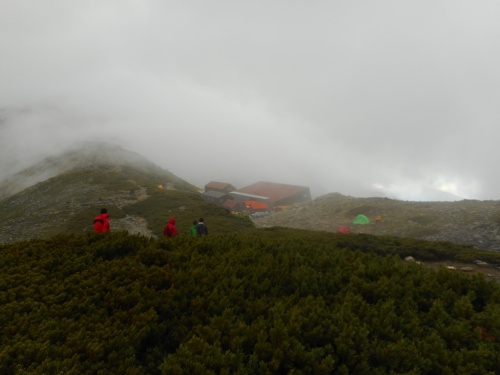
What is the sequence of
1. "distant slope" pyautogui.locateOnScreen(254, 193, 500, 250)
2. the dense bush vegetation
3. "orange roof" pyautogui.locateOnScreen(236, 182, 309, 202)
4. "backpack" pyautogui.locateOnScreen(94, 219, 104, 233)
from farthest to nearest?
"orange roof" pyautogui.locateOnScreen(236, 182, 309, 202) < "distant slope" pyautogui.locateOnScreen(254, 193, 500, 250) < "backpack" pyautogui.locateOnScreen(94, 219, 104, 233) < the dense bush vegetation

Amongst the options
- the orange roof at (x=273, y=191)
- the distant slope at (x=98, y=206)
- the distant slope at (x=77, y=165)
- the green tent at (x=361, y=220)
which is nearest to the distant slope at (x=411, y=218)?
the green tent at (x=361, y=220)

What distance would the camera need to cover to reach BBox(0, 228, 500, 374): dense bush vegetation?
5.73m

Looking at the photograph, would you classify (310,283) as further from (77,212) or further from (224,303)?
(77,212)

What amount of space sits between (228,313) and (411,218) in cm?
4007

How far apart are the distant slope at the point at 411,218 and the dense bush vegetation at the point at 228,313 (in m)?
26.7

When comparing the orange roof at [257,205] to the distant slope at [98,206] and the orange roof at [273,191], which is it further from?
the distant slope at [98,206]

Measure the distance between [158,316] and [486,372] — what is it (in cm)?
620

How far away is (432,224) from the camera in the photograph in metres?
38.1

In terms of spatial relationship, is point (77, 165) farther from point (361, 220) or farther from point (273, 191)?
point (361, 220)

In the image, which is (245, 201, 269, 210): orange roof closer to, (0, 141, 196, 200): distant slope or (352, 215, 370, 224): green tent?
(0, 141, 196, 200): distant slope

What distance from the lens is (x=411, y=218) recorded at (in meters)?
41.4

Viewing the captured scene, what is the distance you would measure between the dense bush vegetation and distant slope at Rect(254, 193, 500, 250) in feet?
87.7

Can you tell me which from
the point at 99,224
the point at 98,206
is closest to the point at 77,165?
the point at 98,206

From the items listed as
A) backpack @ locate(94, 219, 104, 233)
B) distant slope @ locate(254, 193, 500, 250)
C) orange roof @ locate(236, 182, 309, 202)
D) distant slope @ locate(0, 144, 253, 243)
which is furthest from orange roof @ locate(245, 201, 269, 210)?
backpack @ locate(94, 219, 104, 233)
